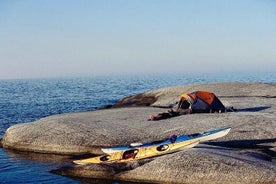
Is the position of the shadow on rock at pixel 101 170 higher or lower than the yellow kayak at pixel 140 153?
lower

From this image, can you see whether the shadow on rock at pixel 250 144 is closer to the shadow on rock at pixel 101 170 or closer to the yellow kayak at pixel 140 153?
the yellow kayak at pixel 140 153

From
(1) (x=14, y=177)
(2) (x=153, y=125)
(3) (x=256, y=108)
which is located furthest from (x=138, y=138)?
(3) (x=256, y=108)

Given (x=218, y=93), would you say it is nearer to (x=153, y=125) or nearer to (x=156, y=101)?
(x=156, y=101)

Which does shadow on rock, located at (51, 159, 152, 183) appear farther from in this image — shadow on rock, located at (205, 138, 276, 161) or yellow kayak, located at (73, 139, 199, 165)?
shadow on rock, located at (205, 138, 276, 161)

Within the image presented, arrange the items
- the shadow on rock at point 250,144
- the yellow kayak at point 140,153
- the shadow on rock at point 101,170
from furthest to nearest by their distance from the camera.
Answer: the shadow on rock at point 250,144 < the yellow kayak at point 140,153 < the shadow on rock at point 101,170

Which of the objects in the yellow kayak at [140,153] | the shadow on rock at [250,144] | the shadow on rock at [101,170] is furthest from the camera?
the shadow on rock at [250,144]

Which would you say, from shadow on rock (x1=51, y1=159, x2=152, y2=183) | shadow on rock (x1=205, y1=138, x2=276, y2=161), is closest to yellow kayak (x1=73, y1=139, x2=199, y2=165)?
shadow on rock (x1=51, y1=159, x2=152, y2=183)

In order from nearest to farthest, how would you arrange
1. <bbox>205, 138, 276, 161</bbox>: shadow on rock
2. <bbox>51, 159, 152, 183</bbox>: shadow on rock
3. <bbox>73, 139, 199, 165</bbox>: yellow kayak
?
<bbox>51, 159, 152, 183</bbox>: shadow on rock < <bbox>73, 139, 199, 165</bbox>: yellow kayak < <bbox>205, 138, 276, 161</bbox>: shadow on rock

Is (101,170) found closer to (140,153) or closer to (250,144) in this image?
(140,153)

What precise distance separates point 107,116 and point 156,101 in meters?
11.7

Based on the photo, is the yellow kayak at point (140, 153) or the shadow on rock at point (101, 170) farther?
the yellow kayak at point (140, 153)

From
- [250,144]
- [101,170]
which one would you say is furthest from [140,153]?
[250,144]

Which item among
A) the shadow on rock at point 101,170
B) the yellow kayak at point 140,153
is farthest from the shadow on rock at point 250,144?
the shadow on rock at point 101,170

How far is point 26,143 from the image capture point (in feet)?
103
